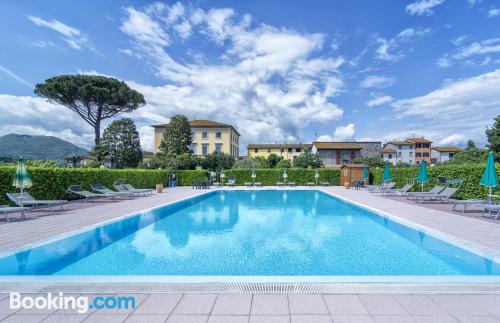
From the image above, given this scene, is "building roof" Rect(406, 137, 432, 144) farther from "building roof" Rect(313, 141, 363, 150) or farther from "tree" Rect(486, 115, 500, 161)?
"tree" Rect(486, 115, 500, 161)

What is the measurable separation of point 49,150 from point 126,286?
73.3 metres

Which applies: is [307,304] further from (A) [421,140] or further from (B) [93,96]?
(A) [421,140]

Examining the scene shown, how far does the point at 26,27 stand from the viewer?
11.8 meters

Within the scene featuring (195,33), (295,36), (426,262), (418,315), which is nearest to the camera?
(418,315)

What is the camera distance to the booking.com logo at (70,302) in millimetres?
2838

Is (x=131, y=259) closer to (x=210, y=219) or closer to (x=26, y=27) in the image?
(x=210, y=219)

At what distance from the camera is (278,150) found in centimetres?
5606

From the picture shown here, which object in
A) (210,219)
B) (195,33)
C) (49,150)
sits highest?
(195,33)

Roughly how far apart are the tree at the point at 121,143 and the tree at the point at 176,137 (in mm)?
3774

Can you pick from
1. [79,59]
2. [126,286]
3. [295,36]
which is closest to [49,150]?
[79,59]

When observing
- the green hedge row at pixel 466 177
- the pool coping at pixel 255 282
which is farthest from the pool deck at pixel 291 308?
the green hedge row at pixel 466 177

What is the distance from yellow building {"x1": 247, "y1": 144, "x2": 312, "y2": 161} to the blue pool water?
155 ft

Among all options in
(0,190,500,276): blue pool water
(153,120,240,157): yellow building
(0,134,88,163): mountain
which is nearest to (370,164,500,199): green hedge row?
(0,190,500,276): blue pool water

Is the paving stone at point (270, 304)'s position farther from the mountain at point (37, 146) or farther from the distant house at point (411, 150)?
the distant house at point (411, 150)
